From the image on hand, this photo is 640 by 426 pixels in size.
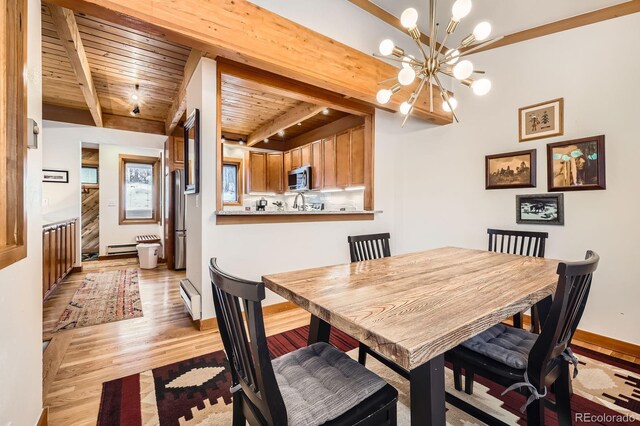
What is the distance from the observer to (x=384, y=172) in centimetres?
386

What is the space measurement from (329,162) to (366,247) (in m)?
2.91

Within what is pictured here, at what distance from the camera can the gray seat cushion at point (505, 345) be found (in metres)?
1.20

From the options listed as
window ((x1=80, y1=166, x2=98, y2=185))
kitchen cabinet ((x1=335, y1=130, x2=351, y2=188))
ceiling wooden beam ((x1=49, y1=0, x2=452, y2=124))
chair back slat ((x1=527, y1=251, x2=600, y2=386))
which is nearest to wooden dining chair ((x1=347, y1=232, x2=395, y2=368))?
chair back slat ((x1=527, y1=251, x2=600, y2=386))

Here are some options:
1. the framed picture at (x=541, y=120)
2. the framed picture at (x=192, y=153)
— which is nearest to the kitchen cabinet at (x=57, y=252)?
the framed picture at (x=192, y=153)

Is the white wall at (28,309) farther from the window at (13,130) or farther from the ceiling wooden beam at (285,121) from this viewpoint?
the ceiling wooden beam at (285,121)

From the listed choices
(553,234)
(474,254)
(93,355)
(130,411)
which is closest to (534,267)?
(474,254)

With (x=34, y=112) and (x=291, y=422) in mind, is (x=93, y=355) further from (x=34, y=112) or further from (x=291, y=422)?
(x=291, y=422)

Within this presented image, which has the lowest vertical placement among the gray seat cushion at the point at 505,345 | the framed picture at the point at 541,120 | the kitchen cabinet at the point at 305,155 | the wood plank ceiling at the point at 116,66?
the gray seat cushion at the point at 505,345

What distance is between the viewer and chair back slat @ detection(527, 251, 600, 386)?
39.9 inches

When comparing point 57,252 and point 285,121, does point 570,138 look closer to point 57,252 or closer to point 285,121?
point 285,121

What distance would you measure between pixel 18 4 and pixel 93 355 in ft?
7.38

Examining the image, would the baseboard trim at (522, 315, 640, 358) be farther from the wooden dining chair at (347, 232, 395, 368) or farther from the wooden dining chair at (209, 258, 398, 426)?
the wooden dining chair at (209, 258, 398, 426)

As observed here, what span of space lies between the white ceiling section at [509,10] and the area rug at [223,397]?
295 cm

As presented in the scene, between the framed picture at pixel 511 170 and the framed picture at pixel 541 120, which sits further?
the framed picture at pixel 511 170
